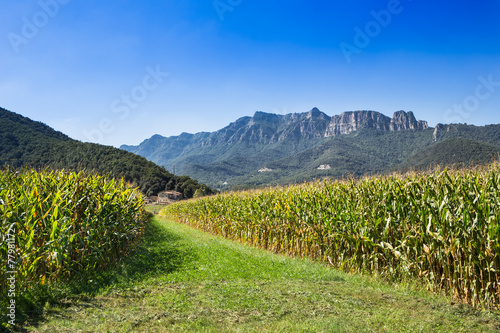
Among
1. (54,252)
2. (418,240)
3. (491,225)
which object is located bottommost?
(54,252)

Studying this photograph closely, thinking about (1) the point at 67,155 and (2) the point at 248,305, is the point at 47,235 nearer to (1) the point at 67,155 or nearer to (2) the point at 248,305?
(2) the point at 248,305

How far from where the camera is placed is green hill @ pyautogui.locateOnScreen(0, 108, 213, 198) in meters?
48.0

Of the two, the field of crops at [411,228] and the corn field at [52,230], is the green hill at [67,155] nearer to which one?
the corn field at [52,230]

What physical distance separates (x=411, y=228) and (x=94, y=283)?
24.3 feet

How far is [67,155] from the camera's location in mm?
46344

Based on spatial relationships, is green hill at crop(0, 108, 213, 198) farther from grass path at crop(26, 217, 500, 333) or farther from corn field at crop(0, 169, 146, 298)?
grass path at crop(26, 217, 500, 333)

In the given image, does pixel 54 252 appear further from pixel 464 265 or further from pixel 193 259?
pixel 464 265

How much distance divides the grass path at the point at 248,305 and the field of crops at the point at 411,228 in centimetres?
60

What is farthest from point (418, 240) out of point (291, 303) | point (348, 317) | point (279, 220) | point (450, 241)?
point (279, 220)

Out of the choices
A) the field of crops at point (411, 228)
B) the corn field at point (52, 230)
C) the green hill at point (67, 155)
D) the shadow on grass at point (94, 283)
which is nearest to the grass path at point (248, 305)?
the shadow on grass at point (94, 283)

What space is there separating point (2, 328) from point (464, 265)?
7.93m

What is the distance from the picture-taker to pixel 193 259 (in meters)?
10.2

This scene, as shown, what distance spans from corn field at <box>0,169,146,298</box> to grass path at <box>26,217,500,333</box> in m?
0.78

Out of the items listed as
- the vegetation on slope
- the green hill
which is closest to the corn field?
the vegetation on slope
